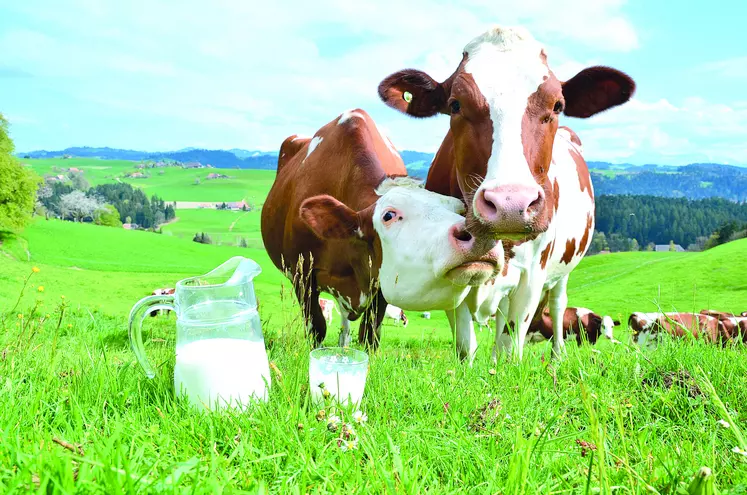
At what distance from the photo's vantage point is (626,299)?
73.9 feet

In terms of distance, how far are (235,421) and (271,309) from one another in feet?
61.7

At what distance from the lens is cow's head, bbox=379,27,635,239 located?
2762mm

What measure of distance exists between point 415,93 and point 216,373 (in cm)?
277

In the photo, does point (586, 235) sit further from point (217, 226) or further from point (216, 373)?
point (217, 226)

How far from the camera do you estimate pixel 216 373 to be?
94.0 inches

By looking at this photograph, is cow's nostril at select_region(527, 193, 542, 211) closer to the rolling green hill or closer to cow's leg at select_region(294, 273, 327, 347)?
cow's leg at select_region(294, 273, 327, 347)

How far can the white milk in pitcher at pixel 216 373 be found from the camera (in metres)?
2.39

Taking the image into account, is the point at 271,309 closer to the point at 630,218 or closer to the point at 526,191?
the point at 526,191

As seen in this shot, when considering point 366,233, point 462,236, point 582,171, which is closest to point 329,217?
point 366,233

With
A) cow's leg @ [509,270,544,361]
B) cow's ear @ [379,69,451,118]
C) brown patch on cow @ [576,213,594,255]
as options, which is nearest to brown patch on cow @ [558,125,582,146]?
brown patch on cow @ [576,213,594,255]

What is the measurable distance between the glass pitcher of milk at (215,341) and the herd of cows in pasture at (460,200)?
78cm

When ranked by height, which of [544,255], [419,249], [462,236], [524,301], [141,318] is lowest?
[524,301]

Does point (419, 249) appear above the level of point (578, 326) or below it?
above

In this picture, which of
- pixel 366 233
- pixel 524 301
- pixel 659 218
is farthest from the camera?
pixel 659 218
